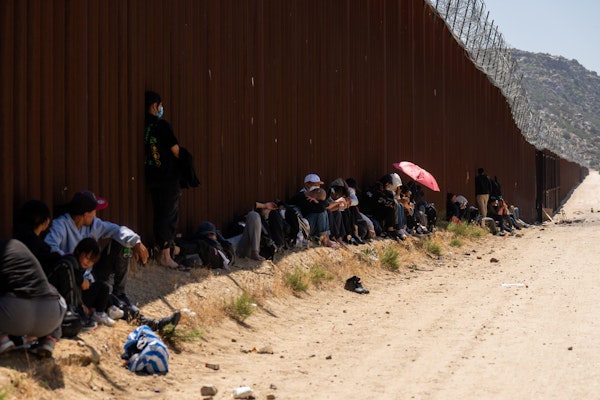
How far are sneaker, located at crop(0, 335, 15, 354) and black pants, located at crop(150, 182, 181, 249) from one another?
3.39 meters

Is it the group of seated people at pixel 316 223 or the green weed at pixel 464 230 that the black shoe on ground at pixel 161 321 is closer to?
the group of seated people at pixel 316 223

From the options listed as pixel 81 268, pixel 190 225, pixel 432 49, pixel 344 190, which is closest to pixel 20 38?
pixel 81 268

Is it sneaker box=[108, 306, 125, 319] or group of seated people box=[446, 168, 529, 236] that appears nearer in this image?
sneaker box=[108, 306, 125, 319]

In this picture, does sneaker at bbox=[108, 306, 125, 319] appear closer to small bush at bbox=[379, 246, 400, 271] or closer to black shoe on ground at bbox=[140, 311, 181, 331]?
black shoe on ground at bbox=[140, 311, 181, 331]

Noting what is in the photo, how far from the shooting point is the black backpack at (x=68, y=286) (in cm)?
589

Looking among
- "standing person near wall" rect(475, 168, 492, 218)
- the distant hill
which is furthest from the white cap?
the distant hill

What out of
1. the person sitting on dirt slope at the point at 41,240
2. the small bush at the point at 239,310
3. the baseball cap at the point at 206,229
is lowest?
the small bush at the point at 239,310

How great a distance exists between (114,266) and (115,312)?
41 centimetres

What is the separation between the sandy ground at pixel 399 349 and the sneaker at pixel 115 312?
1.60ft

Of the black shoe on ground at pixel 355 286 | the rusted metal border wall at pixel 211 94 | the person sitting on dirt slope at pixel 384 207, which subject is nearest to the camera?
the rusted metal border wall at pixel 211 94

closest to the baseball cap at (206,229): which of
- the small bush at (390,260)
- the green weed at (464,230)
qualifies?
the small bush at (390,260)

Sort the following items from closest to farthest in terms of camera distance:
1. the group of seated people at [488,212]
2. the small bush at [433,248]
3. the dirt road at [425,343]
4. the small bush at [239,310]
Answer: the dirt road at [425,343] < the small bush at [239,310] < the small bush at [433,248] < the group of seated people at [488,212]

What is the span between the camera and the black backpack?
5.89m

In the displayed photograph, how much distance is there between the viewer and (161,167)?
8570 millimetres
